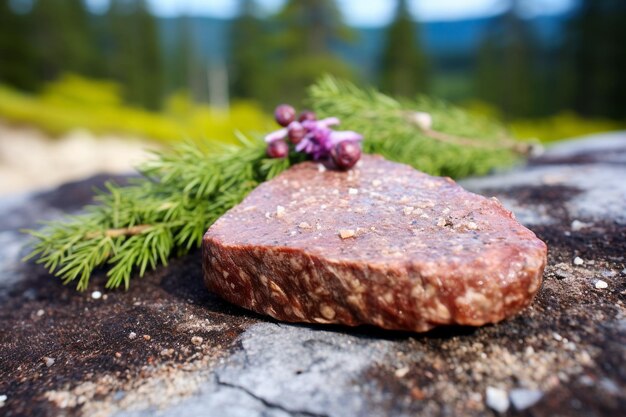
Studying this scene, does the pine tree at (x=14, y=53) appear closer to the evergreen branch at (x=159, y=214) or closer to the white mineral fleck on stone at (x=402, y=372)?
the evergreen branch at (x=159, y=214)

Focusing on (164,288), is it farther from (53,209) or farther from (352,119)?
(53,209)

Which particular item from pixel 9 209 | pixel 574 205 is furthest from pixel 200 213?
pixel 9 209

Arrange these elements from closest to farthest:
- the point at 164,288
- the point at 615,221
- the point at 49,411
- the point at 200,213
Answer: the point at 49,411
the point at 164,288
the point at 615,221
the point at 200,213

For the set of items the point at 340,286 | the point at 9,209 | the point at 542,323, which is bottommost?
the point at 9,209

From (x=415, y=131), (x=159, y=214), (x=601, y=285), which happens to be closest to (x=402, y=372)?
(x=601, y=285)

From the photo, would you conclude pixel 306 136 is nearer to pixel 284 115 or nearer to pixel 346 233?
pixel 284 115

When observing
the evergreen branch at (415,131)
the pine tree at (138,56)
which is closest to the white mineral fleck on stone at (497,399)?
the evergreen branch at (415,131)
